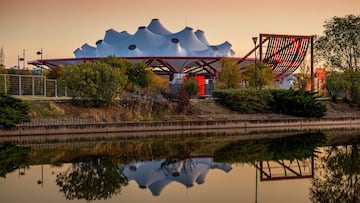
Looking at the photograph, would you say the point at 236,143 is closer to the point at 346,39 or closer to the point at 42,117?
the point at 42,117

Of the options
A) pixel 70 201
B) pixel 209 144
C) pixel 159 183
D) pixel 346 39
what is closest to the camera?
pixel 70 201

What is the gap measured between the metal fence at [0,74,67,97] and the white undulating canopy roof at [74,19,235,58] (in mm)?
29322

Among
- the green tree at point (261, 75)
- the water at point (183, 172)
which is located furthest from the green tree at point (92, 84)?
the green tree at point (261, 75)

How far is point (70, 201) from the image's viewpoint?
8672 mm

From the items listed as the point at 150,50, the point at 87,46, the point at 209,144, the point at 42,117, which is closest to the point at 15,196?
the point at 209,144

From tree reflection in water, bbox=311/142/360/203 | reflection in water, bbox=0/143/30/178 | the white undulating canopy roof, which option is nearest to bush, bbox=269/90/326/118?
tree reflection in water, bbox=311/142/360/203

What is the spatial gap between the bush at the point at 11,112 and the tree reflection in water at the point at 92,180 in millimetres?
8098

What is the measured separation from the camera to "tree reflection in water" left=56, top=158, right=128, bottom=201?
367 inches

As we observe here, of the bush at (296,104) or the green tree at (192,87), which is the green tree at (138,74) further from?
the bush at (296,104)

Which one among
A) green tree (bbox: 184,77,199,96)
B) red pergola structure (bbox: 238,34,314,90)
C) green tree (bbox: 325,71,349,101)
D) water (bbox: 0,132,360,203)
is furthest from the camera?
red pergola structure (bbox: 238,34,314,90)

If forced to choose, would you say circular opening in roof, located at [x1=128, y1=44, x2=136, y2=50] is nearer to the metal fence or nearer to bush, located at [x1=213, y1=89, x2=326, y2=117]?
the metal fence

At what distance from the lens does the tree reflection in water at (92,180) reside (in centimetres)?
931

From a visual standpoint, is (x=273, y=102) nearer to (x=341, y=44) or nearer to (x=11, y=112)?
(x=341, y=44)

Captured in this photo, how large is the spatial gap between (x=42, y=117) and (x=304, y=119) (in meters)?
12.4
